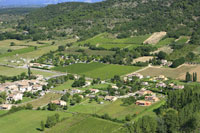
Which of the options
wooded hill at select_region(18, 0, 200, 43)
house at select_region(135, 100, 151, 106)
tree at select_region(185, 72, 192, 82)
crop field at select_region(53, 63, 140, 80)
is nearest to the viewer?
house at select_region(135, 100, 151, 106)

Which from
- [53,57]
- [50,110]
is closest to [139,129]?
[50,110]


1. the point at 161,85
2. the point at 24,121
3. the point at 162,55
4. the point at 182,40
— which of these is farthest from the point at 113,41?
the point at 24,121

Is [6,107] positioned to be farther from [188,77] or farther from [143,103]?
[188,77]

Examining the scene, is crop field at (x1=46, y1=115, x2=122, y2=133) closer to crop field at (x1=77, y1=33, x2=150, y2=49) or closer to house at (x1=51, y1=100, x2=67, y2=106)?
house at (x1=51, y1=100, x2=67, y2=106)

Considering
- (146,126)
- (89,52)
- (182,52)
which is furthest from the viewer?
(89,52)

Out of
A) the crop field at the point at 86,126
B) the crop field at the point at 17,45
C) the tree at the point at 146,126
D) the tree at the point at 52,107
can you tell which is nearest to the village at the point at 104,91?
the tree at the point at 52,107

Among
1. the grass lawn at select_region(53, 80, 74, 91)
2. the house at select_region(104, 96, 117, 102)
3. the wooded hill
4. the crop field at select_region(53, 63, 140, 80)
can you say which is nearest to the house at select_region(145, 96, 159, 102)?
the house at select_region(104, 96, 117, 102)

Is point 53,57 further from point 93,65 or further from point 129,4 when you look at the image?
point 129,4
